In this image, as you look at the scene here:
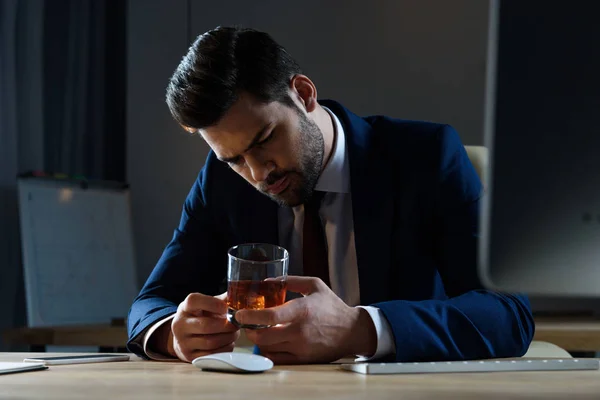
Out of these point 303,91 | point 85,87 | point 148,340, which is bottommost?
point 148,340

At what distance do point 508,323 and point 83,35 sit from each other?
9.52 feet

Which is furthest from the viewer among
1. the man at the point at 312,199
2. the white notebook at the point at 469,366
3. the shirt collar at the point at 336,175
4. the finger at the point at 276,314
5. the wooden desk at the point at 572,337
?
the wooden desk at the point at 572,337

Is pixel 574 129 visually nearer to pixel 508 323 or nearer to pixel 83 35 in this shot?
pixel 508 323

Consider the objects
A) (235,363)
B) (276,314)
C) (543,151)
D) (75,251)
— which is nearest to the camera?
(543,151)

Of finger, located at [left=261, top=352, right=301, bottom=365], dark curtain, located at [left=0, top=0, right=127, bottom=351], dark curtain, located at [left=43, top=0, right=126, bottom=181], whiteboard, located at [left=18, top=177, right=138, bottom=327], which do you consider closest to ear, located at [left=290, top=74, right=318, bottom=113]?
finger, located at [left=261, top=352, right=301, bottom=365]

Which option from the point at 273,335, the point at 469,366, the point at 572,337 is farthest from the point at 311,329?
the point at 572,337

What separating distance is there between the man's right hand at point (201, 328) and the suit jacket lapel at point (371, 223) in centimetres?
45

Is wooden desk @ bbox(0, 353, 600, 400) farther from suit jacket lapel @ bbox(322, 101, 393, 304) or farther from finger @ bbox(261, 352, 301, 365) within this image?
suit jacket lapel @ bbox(322, 101, 393, 304)

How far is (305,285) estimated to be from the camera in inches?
45.1

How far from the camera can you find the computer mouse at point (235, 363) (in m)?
0.90

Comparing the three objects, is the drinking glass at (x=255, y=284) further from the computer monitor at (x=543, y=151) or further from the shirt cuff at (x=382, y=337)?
the computer monitor at (x=543, y=151)

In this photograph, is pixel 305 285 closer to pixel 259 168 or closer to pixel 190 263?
pixel 259 168

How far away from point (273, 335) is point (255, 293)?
0.07m

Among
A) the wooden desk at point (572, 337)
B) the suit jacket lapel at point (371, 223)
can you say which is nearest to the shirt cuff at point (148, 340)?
the suit jacket lapel at point (371, 223)
